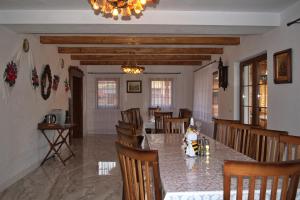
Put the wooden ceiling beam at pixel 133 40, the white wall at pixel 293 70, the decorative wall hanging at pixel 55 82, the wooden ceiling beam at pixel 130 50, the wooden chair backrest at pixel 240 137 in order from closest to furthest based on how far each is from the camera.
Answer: the wooden chair backrest at pixel 240 137 → the white wall at pixel 293 70 → the wooden ceiling beam at pixel 133 40 → the decorative wall hanging at pixel 55 82 → the wooden ceiling beam at pixel 130 50

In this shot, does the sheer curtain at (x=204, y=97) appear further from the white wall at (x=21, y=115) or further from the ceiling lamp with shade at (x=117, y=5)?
the ceiling lamp with shade at (x=117, y=5)

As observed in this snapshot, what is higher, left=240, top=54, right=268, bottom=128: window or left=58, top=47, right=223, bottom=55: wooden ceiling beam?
left=58, top=47, right=223, bottom=55: wooden ceiling beam

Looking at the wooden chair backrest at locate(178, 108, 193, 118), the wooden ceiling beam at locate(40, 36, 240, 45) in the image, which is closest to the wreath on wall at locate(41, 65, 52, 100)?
the wooden ceiling beam at locate(40, 36, 240, 45)

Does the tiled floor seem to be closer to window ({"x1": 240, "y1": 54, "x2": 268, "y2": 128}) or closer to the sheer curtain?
window ({"x1": 240, "y1": 54, "x2": 268, "y2": 128})

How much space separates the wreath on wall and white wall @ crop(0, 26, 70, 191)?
117 mm

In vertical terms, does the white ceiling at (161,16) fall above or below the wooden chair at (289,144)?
above

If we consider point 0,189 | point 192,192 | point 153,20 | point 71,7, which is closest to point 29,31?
point 71,7

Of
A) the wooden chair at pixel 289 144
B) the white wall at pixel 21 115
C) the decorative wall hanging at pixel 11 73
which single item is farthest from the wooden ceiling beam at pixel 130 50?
the wooden chair at pixel 289 144

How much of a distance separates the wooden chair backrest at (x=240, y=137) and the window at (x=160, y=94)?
22.3 ft

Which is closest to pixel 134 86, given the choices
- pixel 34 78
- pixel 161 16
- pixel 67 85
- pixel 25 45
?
pixel 67 85

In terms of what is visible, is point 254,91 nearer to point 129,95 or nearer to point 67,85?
point 67,85

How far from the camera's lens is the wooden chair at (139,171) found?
57.9 inches

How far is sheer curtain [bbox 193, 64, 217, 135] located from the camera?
7684mm

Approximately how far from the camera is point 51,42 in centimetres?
541
